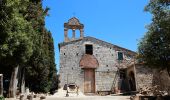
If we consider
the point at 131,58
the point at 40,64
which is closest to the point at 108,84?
the point at 131,58

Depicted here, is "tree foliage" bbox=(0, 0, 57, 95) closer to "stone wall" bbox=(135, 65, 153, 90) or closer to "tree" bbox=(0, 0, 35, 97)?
"tree" bbox=(0, 0, 35, 97)

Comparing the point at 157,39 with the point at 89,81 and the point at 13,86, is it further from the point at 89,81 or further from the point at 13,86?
the point at 89,81

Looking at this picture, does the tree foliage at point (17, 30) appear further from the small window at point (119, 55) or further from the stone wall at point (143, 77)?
the small window at point (119, 55)

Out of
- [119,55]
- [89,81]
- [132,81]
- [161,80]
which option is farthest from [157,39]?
[119,55]

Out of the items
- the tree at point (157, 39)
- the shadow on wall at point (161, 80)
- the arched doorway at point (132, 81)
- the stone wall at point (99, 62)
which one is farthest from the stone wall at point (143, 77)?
the tree at point (157, 39)

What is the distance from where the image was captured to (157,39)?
20.2 metres

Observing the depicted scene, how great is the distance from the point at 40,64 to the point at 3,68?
4647 millimetres

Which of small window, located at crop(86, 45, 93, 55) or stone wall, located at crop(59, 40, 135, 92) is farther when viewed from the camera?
small window, located at crop(86, 45, 93, 55)

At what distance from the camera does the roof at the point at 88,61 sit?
39.4 metres

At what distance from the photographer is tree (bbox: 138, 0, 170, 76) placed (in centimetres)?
1881

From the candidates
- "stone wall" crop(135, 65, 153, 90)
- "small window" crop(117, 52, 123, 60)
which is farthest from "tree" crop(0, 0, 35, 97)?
"small window" crop(117, 52, 123, 60)

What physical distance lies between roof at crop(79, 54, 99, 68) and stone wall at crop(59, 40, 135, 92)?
1.44ft

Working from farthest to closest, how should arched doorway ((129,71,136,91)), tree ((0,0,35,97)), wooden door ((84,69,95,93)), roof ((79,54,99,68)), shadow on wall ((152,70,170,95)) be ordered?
roof ((79,54,99,68)) → wooden door ((84,69,95,93)) → arched doorway ((129,71,136,91)) → shadow on wall ((152,70,170,95)) → tree ((0,0,35,97))

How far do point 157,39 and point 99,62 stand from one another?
20.3 metres
